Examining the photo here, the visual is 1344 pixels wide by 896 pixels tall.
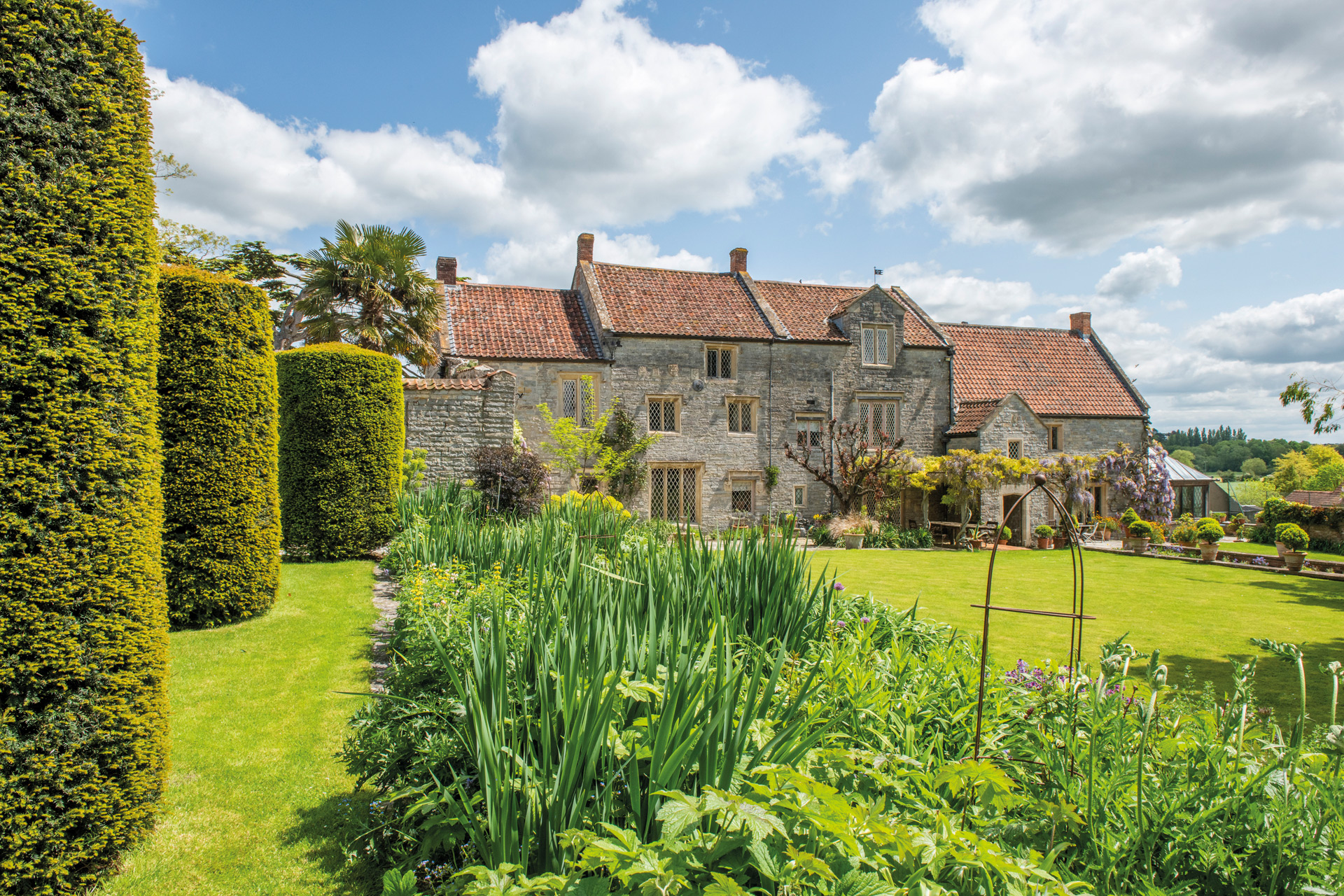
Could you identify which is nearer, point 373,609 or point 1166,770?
point 1166,770

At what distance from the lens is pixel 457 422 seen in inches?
605

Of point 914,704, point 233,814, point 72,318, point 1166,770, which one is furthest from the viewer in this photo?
point 233,814

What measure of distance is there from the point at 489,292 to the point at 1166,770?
23.6 metres

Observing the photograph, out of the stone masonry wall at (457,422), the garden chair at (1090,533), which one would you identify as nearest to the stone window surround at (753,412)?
the stone masonry wall at (457,422)

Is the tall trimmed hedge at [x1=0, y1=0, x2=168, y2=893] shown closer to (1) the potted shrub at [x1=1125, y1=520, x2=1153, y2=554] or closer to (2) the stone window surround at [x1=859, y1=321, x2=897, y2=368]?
(2) the stone window surround at [x1=859, y1=321, x2=897, y2=368]

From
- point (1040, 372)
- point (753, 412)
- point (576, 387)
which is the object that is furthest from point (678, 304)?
point (1040, 372)

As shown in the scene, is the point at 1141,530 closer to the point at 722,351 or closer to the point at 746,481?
the point at 746,481

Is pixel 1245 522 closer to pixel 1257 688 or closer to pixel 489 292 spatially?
pixel 1257 688

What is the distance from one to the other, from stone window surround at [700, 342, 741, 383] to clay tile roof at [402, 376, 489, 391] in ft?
32.2

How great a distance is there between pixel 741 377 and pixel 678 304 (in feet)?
11.6

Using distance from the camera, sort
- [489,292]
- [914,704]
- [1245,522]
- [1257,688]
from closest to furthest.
Result: [914,704]
[1257,688]
[489,292]
[1245,522]

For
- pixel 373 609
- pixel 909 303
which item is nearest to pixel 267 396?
pixel 373 609

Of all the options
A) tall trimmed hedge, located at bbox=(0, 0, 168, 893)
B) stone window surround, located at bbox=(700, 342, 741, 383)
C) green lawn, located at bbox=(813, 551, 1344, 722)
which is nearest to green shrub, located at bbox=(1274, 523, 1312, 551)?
green lawn, located at bbox=(813, 551, 1344, 722)

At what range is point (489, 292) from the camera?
23641 mm
